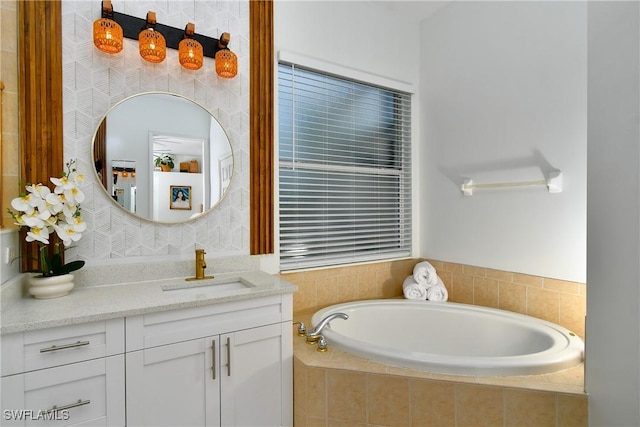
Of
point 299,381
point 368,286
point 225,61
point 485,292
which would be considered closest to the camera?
point 299,381

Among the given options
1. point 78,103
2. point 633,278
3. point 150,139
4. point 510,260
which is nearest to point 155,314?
point 150,139

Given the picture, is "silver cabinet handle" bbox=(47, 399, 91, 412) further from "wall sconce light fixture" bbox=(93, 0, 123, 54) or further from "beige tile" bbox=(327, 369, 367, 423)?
"wall sconce light fixture" bbox=(93, 0, 123, 54)

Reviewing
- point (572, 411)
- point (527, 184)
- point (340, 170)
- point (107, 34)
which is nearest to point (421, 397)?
point (572, 411)

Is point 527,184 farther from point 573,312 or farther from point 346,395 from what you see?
point 346,395

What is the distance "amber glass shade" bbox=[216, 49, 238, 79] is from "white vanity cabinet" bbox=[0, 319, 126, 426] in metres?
1.40

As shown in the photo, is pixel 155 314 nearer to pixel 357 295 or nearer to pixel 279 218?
pixel 279 218

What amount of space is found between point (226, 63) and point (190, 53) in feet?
0.66

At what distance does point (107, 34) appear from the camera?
1644 millimetres

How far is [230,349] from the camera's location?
1.57 metres

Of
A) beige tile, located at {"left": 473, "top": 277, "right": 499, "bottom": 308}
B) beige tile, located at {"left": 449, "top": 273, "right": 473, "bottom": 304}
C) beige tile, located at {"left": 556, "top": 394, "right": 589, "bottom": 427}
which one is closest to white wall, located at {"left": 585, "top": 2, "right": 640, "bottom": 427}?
beige tile, located at {"left": 556, "top": 394, "right": 589, "bottom": 427}

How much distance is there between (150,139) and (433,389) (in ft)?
6.08

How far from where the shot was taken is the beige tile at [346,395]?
1.58m

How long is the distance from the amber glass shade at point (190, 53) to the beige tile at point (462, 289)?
2.26 m

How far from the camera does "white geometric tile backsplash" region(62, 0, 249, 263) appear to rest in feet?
5.58
